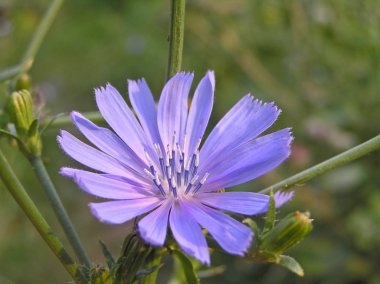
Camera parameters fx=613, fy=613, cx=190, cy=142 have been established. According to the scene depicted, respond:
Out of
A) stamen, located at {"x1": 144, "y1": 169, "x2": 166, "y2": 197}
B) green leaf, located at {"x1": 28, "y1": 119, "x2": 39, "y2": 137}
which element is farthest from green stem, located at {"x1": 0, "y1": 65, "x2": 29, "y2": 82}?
stamen, located at {"x1": 144, "y1": 169, "x2": 166, "y2": 197}

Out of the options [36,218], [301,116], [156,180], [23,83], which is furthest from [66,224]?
[301,116]

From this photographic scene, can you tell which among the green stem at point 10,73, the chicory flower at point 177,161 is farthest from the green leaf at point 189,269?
the green stem at point 10,73

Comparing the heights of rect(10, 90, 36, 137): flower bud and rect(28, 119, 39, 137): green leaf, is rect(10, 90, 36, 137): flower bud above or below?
above

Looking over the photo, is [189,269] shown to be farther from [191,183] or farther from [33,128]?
[33,128]

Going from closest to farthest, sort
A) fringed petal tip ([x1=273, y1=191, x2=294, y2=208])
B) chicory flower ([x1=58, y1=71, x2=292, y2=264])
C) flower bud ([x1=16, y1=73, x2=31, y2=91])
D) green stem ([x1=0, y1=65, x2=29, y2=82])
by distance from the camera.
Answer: chicory flower ([x1=58, y1=71, x2=292, y2=264]), fringed petal tip ([x1=273, y1=191, x2=294, y2=208]), green stem ([x1=0, y1=65, x2=29, y2=82]), flower bud ([x1=16, y1=73, x2=31, y2=91])

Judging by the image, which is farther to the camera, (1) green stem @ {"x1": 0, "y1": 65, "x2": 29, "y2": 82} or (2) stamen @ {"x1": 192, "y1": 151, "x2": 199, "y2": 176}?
(1) green stem @ {"x1": 0, "y1": 65, "x2": 29, "y2": 82}

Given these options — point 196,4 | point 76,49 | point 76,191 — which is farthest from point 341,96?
point 76,49

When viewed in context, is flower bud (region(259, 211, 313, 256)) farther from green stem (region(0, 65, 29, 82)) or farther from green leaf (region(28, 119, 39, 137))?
green stem (region(0, 65, 29, 82))
